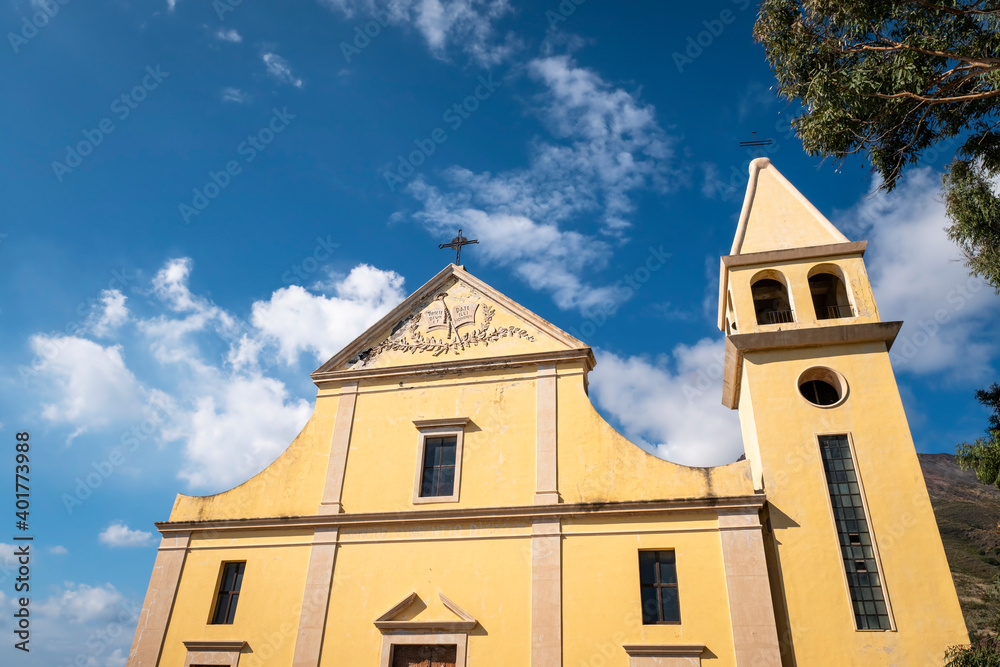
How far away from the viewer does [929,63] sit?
11.1 meters

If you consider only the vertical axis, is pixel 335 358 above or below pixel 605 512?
above

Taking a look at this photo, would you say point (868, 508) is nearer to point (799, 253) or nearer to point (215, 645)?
point (799, 253)

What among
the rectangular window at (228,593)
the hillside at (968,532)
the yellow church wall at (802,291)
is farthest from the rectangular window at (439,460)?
the hillside at (968,532)

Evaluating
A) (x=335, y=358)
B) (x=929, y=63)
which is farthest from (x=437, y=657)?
(x=929, y=63)

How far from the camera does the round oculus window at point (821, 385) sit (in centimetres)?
1261

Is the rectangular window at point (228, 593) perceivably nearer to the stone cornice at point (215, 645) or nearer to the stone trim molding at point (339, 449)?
the stone cornice at point (215, 645)

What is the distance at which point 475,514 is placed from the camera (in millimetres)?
12961

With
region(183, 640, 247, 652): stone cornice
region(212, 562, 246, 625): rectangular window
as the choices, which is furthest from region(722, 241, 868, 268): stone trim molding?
region(183, 640, 247, 652): stone cornice

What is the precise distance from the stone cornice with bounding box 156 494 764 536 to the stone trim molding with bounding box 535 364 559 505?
39cm

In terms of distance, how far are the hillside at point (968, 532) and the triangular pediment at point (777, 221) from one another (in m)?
15.4

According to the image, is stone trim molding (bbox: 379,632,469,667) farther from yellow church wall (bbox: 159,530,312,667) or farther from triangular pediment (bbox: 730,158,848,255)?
triangular pediment (bbox: 730,158,848,255)

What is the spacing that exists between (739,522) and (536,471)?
12.5 ft

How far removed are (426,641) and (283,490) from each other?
4687 mm

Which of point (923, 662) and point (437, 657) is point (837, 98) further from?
point (437, 657)
